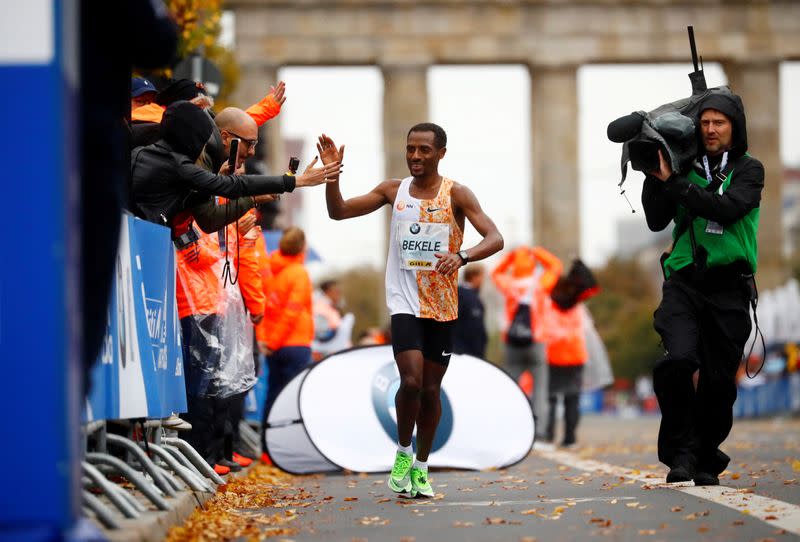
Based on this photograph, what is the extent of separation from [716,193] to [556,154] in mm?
35830

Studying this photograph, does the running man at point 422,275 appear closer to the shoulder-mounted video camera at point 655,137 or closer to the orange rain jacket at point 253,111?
the shoulder-mounted video camera at point 655,137

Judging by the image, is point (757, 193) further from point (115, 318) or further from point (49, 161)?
point (49, 161)

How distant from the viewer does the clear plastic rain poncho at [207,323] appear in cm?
996

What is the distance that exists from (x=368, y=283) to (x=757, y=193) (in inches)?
5117

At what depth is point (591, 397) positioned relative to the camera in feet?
276

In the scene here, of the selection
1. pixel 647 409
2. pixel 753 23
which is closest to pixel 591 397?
pixel 647 409

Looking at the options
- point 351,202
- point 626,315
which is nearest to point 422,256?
point 351,202

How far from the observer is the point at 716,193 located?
30.0ft

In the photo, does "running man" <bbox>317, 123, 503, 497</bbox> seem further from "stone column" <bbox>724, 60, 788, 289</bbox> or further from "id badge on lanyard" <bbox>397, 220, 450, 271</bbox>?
"stone column" <bbox>724, 60, 788, 289</bbox>

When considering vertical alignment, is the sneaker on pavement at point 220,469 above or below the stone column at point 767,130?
below

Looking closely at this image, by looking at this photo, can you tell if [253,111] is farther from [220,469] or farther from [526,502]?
[526,502]

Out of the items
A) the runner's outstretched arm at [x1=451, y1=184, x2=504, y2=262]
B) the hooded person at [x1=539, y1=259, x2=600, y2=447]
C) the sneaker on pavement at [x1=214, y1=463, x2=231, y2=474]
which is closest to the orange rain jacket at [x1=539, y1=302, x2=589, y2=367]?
the hooded person at [x1=539, y1=259, x2=600, y2=447]

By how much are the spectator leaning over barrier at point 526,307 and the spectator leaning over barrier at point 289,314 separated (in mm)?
4805

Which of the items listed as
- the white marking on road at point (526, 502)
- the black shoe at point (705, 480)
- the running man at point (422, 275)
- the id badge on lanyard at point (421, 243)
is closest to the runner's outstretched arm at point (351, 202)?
the running man at point (422, 275)
